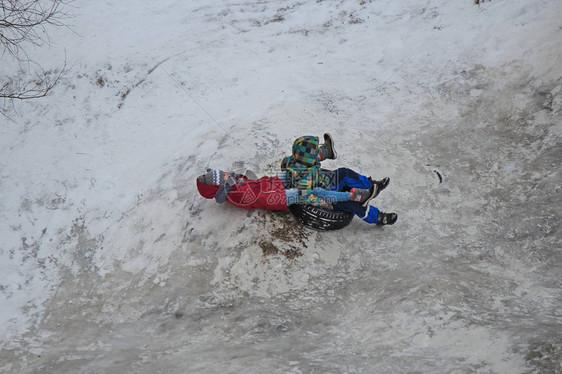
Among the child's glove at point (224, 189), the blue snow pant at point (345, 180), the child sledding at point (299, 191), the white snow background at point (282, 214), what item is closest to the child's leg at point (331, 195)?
the child sledding at point (299, 191)

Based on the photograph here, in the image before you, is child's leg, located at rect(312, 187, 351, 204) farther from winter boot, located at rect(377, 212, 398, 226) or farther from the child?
winter boot, located at rect(377, 212, 398, 226)

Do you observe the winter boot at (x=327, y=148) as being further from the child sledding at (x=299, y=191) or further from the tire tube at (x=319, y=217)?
the tire tube at (x=319, y=217)

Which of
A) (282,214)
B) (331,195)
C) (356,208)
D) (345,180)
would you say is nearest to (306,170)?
(331,195)

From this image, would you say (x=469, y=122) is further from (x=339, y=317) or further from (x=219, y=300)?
(x=219, y=300)

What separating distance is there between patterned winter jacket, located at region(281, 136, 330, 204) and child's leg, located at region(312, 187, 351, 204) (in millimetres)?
90

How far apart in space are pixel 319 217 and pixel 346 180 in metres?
0.77

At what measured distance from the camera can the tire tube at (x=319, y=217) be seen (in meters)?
6.25

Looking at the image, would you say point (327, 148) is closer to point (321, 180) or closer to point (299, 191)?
point (321, 180)

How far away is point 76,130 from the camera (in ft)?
28.1

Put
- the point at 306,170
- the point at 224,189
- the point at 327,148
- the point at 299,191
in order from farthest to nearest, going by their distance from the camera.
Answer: the point at 327,148, the point at 306,170, the point at 299,191, the point at 224,189

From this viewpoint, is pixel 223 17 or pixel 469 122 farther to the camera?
pixel 223 17

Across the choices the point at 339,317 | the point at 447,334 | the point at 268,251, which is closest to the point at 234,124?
the point at 268,251

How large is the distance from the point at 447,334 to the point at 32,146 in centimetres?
788

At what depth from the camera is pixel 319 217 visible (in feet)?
20.5
